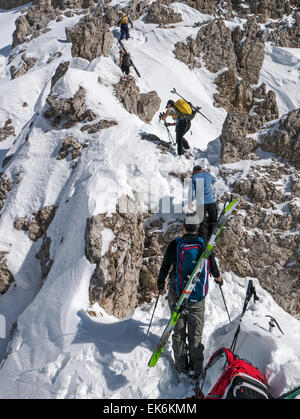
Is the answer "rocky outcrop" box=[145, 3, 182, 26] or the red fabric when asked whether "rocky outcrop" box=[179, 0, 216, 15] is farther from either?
the red fabric

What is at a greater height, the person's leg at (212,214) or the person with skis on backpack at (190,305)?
the person with skis on backpack at (190,305)

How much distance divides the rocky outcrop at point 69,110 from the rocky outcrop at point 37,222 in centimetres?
458

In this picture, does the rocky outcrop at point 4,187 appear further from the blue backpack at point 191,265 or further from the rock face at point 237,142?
the blue backpack at point 191,265

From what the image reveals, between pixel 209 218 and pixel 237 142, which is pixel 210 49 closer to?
pixel 237 142

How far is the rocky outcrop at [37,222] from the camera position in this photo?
11.5 meters

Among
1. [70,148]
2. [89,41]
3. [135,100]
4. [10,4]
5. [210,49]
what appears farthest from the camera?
[10,4]

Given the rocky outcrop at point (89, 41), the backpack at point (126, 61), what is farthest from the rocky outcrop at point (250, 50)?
the rocky outcrop at point (89, 41)

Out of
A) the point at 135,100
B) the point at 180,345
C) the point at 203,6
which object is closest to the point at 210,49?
the point at 203,6

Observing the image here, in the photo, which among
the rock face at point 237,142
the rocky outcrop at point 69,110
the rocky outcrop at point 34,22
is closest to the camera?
the rock face at point 237,142

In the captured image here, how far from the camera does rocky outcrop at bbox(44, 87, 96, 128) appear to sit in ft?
45.9

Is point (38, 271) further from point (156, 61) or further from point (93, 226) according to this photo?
point (156, 61)

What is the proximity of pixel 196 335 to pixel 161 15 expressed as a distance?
33.7m

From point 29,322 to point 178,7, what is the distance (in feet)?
112

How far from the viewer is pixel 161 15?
3073cm
